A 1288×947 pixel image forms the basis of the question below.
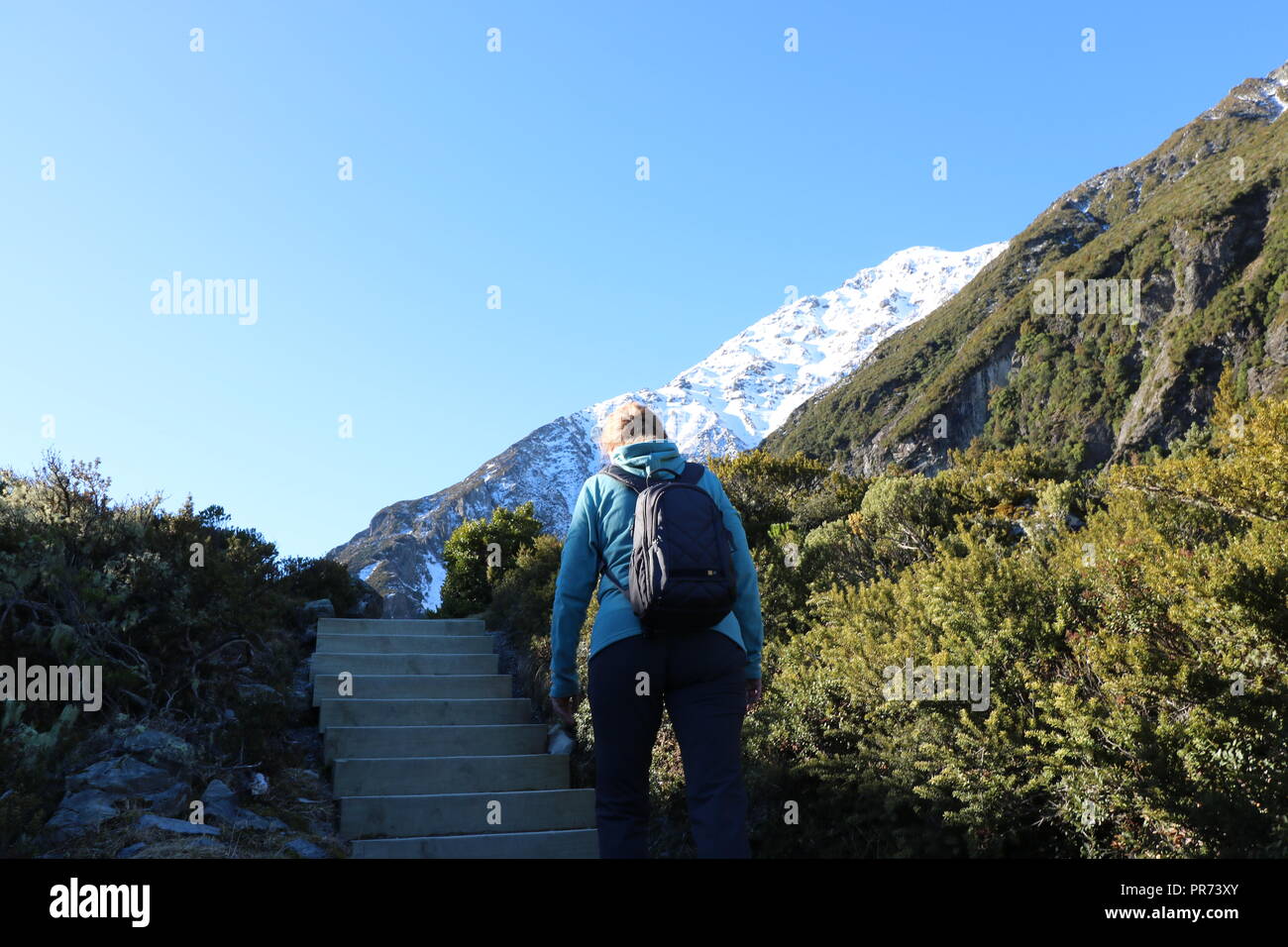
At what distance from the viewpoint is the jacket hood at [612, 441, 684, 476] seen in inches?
128

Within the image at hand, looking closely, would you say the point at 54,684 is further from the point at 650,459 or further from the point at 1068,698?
the point at 1068,698

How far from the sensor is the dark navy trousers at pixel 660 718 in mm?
2801

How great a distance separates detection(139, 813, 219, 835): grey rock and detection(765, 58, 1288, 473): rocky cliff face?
43.6 m

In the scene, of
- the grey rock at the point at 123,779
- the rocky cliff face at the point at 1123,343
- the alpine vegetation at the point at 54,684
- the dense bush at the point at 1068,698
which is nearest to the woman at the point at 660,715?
the dense bush at the point at 1068,698

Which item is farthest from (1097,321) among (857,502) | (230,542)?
(230,542)

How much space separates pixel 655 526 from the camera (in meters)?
2.90

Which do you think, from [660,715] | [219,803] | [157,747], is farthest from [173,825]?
[660,715]

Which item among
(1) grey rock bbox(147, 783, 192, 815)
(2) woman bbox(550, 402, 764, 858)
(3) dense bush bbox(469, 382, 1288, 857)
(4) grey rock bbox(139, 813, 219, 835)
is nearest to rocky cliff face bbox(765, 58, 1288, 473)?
(3) dense bush bbox(469, 382, 1288, 857)

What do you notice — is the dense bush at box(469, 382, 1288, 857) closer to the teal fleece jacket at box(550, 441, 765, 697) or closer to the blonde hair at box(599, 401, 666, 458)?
the teal fleece jacket at box(550, 441, 765, 697)

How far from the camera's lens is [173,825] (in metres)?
3.73
